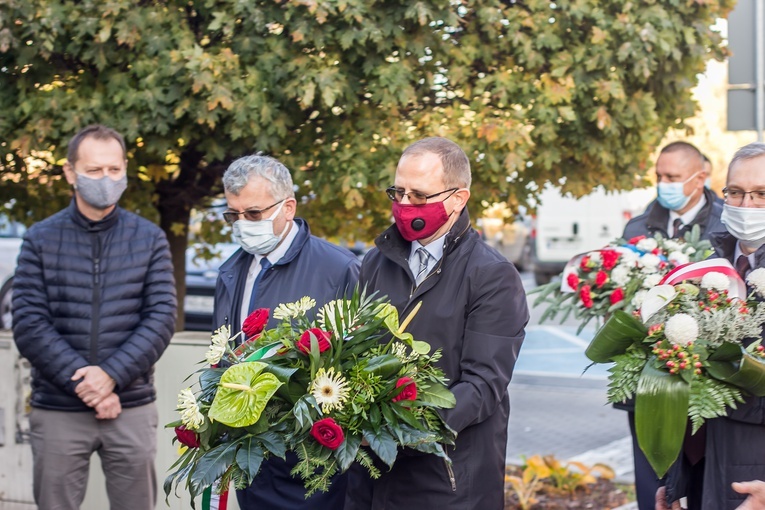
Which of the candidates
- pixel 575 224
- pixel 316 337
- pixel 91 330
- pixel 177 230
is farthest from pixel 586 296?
pixel 575 224

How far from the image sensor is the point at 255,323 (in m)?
3.40

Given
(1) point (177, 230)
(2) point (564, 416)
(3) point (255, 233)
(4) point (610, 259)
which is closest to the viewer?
(3) point (255, 233)

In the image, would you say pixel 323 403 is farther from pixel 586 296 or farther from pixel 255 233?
pixel 586 296

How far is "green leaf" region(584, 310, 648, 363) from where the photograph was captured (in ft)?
10.7

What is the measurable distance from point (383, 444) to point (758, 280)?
1.34 m

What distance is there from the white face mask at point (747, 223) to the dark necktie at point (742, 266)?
0.16ft

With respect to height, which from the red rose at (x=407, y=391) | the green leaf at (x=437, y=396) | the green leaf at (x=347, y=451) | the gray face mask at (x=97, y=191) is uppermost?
the gray face mask at (x=97, y=191)

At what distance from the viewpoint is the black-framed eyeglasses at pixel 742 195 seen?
350cm

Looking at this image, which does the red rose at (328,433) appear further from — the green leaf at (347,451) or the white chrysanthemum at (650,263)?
the white chrysanthemum at (650,263)

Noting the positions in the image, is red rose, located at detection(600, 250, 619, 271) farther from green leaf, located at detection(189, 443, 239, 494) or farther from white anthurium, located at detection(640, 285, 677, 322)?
green leaf, located at detection(189, 443, 239, 494)

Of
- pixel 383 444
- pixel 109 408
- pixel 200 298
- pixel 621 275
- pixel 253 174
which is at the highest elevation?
pixel 253 174

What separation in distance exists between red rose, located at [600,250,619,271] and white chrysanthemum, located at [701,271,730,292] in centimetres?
142

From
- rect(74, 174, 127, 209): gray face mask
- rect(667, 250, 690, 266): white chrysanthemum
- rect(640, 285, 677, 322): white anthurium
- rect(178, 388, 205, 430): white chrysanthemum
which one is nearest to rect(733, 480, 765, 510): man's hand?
rect(640, 285, 677, 322): white anthurium

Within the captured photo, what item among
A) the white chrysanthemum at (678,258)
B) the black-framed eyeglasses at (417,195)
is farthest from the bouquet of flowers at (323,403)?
the white chrysanthemum at (678,258)
